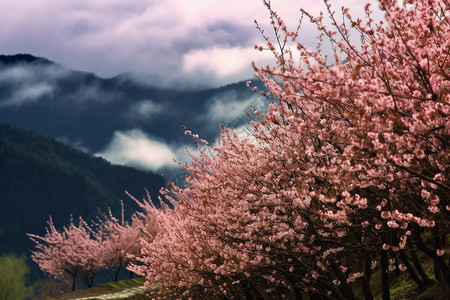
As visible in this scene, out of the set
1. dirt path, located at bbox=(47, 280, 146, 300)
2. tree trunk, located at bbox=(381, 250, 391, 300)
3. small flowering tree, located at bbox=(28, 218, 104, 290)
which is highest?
small flowering tree, located at bbox=(28, 218, 104, 290)

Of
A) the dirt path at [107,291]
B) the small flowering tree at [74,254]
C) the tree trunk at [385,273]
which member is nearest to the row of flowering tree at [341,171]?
the tree trunk at [385,273]

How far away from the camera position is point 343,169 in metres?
4.76

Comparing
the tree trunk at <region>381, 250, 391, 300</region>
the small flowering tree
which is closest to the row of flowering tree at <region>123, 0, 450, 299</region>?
the tree trunk at <region>381, 250, 391, 300</region>

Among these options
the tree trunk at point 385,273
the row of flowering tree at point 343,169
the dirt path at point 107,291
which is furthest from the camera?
the dirt path at point 107,291

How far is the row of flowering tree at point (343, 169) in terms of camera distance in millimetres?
4270

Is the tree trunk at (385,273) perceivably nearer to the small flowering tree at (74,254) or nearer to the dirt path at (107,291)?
the dirt path at (107,291)

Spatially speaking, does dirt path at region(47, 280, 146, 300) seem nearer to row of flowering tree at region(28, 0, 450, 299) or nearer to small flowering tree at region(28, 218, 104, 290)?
small flowering tree at region(28, 218, 104, 290)

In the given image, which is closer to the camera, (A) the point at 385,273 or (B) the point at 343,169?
(B) the point at 343,169

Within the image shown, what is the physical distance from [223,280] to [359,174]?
5979mm

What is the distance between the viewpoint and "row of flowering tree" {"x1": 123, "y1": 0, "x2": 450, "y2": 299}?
4270 millimetres

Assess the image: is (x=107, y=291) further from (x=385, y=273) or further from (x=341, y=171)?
(x=341, y=171)

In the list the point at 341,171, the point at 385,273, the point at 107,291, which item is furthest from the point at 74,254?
the point at 341,171

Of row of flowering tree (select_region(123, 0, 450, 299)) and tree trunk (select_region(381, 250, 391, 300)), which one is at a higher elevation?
row of flowering tree (select_region(123, 0, 450, 299))

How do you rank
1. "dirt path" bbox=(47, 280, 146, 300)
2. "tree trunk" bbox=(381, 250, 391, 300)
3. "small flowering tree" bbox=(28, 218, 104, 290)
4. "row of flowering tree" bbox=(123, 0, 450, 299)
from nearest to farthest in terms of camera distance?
"row of flowering tree" bbox=(123, 0, 450, 299), "tree trunk" bbox=(381, 250, 391, 300), "dirt path" bbox=(47, 280, 146, 300), "small flowering tree" bbox=(28, 218, 104, 290)
